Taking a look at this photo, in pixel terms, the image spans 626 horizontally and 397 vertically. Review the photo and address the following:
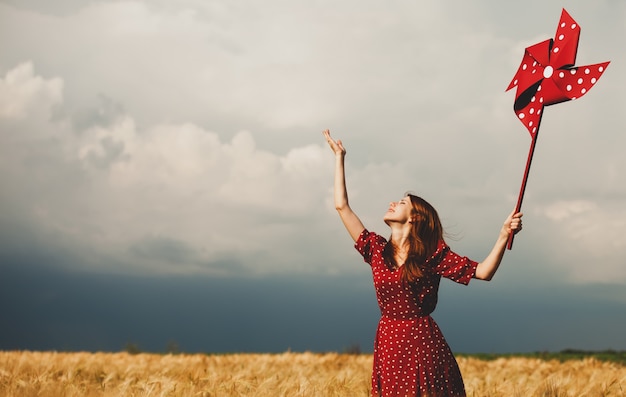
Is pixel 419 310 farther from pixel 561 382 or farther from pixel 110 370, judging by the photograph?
pixel 110 370

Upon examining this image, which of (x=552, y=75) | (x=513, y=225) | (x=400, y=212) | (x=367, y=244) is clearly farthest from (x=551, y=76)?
(x=367, y=244)

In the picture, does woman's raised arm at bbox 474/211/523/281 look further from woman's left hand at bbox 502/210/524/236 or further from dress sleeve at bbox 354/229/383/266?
dress sleeve at bbox 354/229/383/266

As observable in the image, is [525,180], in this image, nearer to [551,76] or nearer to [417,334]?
[551,76]

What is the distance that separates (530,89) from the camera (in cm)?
614

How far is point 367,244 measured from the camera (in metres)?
5.67

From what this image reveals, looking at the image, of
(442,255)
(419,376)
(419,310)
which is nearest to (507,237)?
(442,255)

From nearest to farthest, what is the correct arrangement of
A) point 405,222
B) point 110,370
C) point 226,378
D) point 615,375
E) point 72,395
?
point 72,395, point 405,222, point 226,378, point 615,375, point 110,370

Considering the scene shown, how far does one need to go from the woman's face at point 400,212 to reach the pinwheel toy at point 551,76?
1105 mm

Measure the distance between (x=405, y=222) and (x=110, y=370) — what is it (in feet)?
16.0

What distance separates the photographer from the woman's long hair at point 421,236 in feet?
17.5

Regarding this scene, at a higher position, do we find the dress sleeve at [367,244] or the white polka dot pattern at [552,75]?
the white polka dot pattern at [552,75]

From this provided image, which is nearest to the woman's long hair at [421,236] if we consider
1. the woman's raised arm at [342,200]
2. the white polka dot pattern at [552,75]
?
the woman's raised arm at [342,200]

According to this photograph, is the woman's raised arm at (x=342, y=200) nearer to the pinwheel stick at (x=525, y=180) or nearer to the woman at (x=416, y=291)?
the woman at (x=416, y=291)

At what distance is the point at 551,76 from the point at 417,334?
7.80 ft
